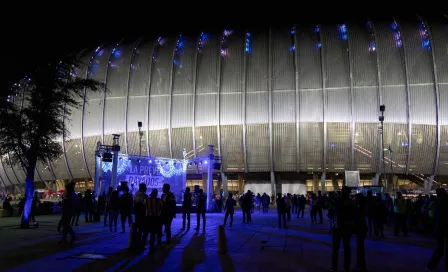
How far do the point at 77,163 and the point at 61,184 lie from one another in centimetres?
954

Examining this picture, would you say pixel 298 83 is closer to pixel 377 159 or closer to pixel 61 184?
pixel 377 159

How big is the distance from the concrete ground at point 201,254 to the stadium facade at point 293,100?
98.1ft

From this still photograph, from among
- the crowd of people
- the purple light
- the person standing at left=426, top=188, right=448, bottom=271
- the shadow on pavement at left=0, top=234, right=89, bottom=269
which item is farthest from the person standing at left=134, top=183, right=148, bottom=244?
the purple light

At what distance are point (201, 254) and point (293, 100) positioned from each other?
35.7m

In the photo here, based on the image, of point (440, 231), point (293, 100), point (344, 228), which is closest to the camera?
point (344, 228)

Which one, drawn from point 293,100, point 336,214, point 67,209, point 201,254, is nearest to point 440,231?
point 336,214

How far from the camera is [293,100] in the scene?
4366 centimetres

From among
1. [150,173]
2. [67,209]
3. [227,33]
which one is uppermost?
[227,33]

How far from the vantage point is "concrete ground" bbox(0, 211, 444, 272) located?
8.30 meters

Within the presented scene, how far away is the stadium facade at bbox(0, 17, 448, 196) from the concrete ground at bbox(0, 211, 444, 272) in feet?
98.1

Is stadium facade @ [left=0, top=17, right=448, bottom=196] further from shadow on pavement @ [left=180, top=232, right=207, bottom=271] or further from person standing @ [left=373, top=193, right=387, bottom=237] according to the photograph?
shadow on pavement @ [left=180, top=232, right=207, bottom=271]

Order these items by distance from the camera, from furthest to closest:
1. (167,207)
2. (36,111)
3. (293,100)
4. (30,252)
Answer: (293,100), (36,111), (167,207), (30,252)

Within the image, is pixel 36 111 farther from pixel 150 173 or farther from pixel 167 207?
pixel 150 173

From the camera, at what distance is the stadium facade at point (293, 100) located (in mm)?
42031
